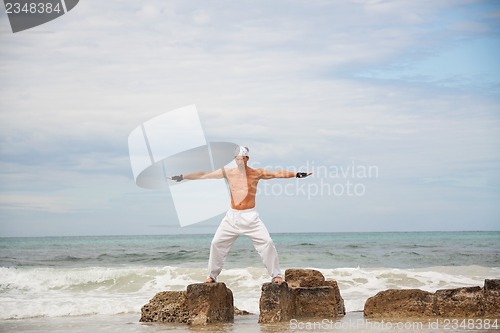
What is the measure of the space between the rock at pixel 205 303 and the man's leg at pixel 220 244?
0.88 feet

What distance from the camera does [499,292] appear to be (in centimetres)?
974

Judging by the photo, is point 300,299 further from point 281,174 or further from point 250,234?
point 281,174

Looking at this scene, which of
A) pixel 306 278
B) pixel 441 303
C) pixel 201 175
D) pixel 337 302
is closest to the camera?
pixel 441 303

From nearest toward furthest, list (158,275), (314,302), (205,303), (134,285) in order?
(205,303)
(314,302)
(134,285)
(158,275)

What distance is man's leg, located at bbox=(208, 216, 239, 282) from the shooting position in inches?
399

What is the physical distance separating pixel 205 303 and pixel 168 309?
0.88 metres

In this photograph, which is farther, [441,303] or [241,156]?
[241,156]

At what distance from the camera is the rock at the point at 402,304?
33.1 feet

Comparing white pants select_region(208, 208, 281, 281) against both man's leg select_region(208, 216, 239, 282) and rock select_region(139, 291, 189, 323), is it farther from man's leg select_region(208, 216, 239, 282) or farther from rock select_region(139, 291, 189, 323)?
rock select_region(139, 291, 189, 323)

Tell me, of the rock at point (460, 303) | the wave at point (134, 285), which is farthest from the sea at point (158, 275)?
the rock at point (460, 303)

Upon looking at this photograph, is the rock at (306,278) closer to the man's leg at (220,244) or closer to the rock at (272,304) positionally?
the rock at (272,304)

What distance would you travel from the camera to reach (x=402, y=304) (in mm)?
10180

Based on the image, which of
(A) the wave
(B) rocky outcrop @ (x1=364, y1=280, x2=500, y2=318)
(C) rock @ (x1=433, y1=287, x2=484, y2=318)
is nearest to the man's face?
(B) rocky outcrop @ (x1=364, y1=280, x2=500, y2=318)

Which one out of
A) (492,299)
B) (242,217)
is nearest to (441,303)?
(492,299)
